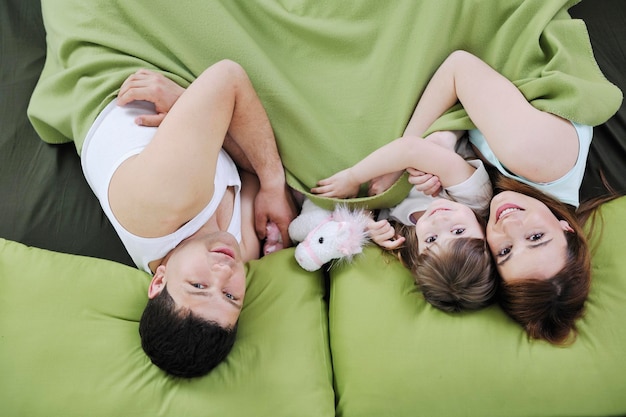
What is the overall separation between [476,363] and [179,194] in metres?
0.70

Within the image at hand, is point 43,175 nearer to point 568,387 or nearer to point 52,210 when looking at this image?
point 52,210

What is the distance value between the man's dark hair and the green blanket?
0.46 metres

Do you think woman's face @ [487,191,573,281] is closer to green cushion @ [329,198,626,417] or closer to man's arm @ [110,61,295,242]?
green cushion @ [329,198,626,417]

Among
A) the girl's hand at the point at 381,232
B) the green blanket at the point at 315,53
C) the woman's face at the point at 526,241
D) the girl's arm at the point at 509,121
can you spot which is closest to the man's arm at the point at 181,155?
the green blanket at the point at 315,53

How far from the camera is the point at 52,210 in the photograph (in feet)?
4.37

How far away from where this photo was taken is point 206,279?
1.10m

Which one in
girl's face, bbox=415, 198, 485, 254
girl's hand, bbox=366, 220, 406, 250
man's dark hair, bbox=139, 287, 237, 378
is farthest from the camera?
girl's hand, bbox=366, 220, 406, 250

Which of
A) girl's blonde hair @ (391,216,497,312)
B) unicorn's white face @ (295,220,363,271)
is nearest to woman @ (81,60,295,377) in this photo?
unicorn's white face @ (295,220,363,271)

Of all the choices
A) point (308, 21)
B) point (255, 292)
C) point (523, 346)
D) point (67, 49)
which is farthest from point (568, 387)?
point (67, 49)

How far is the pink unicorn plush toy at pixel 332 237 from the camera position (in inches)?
49.0

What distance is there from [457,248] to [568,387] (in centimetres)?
36

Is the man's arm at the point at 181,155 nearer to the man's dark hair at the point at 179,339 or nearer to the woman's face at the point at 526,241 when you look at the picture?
the man's dark hair at the point at 179,339

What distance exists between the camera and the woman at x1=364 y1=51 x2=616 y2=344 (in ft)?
3.70

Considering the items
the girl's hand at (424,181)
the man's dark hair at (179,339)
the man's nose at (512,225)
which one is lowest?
the man's dark hair at (179,339)
